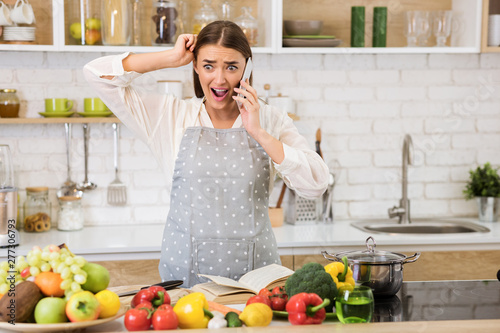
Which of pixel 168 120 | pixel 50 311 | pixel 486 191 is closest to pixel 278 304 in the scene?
pixel 50 311

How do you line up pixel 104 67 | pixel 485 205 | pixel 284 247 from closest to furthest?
pixel 104 67
pixel 284 247
pixel 485 205

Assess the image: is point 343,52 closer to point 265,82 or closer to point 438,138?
point 265,82

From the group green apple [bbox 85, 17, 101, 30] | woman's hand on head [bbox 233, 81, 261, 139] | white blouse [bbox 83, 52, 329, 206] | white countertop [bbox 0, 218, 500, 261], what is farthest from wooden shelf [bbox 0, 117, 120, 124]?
woman's hand on head [bbox 233, 81, 261, 139]

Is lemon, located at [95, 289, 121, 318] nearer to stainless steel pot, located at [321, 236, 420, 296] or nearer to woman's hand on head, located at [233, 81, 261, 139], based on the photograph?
stainless steel pot, located at [321, 236, 420, 296]

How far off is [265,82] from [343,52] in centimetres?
51

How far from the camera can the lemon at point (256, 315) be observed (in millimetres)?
1490

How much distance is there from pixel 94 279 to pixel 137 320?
5.5 inches

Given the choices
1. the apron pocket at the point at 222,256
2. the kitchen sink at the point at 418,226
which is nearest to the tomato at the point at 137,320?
the apron pocket at the point at 222,256

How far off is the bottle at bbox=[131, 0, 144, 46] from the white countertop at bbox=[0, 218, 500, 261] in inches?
40.2

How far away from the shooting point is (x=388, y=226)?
12.0 feet

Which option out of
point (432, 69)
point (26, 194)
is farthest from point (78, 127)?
point (432, 69)

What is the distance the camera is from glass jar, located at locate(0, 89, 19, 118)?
3.32 m

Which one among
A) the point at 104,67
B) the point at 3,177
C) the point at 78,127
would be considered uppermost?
the point at 104,67

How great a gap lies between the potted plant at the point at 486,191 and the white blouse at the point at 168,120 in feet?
5.56
